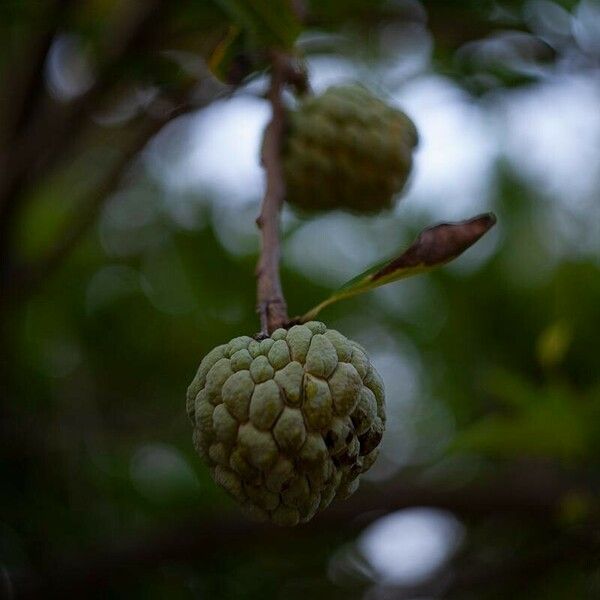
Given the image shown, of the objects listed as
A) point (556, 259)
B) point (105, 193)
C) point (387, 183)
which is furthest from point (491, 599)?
point (105, 193)

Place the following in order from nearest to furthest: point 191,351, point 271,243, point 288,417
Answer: point 288,417 < point 271,243 < point 191,351

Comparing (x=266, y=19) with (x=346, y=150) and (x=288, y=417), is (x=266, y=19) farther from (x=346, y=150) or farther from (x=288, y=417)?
(x=288, y=417)

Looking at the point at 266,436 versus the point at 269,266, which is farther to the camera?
the point at 269,266

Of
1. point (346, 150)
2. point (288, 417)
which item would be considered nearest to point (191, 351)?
point (346, 150)

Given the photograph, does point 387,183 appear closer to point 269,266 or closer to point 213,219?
point 269,266

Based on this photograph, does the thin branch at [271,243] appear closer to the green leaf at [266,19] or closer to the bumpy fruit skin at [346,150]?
the green leaf at [266,19]

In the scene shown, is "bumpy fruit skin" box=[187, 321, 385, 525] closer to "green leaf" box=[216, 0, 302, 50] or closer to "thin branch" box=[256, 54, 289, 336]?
"thin branch" box=[256, 54, 289, 336]

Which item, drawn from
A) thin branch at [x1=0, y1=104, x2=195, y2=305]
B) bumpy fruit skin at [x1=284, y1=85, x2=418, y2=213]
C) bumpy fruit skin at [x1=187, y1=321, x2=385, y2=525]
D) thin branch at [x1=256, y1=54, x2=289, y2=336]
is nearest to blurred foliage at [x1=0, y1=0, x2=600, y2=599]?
thin branch at [x1=0, y1=104, x2=195, y2=305]
